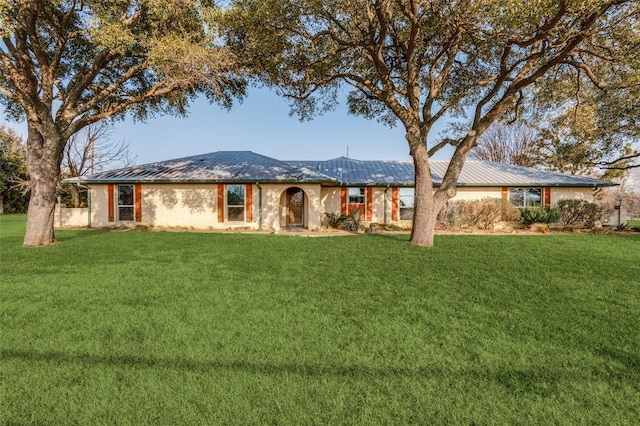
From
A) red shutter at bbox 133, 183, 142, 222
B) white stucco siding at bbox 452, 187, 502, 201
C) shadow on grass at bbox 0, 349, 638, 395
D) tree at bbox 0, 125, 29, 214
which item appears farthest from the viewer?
tree at bbox 0, 125, 29, 214

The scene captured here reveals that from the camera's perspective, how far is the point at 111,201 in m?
15.3

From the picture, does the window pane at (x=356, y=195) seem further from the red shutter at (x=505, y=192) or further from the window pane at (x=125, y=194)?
the window pane at (x=125, y=194)

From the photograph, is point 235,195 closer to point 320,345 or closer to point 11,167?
point 320,345

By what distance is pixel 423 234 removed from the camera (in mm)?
9492

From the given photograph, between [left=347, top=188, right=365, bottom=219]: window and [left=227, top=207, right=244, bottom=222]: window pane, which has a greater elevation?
[left=347, top=188, right=365, bottom=219]: window

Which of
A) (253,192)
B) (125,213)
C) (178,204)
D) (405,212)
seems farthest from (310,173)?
(125,213)

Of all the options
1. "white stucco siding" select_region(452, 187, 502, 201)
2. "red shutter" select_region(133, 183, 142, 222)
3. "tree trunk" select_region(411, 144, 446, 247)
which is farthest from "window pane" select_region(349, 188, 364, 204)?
"red shutter" select_region(133, 183, 142, 222)

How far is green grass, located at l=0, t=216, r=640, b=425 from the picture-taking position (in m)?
2.22

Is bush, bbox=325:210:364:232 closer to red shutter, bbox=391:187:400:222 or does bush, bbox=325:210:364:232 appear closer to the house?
the house

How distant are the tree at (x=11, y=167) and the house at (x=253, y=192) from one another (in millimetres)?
23845

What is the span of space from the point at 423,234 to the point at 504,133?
27.3 metres

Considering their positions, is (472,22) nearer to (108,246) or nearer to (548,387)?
(548,387)

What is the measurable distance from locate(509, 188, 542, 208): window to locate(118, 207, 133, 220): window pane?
63.3 feet

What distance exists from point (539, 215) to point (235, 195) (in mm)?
14586
